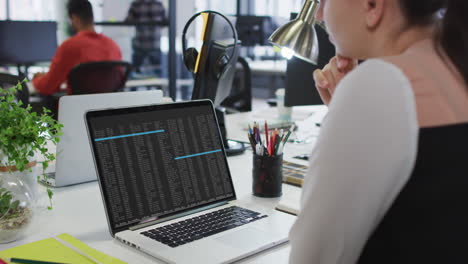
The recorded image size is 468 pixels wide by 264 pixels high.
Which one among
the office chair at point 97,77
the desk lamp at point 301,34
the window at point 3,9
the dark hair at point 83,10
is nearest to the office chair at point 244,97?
the office chair at point 97,77

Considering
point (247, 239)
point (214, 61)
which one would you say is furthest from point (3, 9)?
point (247, 239)

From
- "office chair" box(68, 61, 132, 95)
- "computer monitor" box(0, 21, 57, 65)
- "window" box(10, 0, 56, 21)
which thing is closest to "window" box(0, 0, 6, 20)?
"window" box(10, 0, 56, 21)

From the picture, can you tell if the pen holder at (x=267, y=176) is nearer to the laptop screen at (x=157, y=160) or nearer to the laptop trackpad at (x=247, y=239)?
the laptop screen at (x=157, y=160)

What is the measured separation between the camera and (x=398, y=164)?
634 millimetres

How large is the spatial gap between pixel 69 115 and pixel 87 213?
0.28m

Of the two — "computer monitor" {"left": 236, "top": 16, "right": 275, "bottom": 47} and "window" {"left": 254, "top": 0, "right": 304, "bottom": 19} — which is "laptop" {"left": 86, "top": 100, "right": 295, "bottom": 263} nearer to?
"computer monitor" {"left": 236, "top": 16, "right": 275, "bottom": 47}

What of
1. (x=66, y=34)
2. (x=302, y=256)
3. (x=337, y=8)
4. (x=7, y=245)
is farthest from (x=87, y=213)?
(x=66, y=34)

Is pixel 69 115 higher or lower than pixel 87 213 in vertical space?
higher

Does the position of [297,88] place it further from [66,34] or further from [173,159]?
[66,34]

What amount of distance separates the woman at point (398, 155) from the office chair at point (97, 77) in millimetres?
2835

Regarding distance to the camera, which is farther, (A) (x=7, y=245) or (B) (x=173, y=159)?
(B) (x=173, y=159)

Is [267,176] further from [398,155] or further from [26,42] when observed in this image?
[26,42]

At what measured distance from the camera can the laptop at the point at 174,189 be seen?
1.01 meters

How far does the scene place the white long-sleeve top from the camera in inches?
24.8
